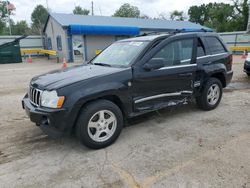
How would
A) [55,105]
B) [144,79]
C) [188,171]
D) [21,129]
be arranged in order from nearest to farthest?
[188,171]
[55,105]
[144,79]
[21,129]

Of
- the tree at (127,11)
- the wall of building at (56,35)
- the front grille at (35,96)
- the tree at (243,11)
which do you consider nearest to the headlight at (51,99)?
the front grille at (35,96)

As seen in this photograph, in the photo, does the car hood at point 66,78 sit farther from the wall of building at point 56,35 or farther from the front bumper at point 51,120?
the wall of building at point 56,35

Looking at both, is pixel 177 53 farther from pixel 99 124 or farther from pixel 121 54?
pixel 99 124

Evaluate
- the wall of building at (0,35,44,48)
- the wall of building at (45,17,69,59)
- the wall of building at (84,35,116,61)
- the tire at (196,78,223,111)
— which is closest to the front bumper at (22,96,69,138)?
the tire at (196,78,223,111)

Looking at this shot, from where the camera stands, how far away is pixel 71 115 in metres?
3.19

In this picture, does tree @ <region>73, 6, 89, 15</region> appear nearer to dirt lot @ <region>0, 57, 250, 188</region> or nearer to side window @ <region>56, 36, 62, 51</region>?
side window @ <region>56, 36, 62, 51</region>

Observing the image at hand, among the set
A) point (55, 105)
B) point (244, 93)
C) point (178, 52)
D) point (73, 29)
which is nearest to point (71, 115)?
point (55, 105)

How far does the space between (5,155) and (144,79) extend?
8.48 feet

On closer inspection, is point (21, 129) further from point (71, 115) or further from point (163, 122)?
point (163, 122)

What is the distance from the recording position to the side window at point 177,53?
4202mm

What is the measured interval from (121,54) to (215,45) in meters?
2.44

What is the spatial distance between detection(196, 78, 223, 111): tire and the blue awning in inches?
601

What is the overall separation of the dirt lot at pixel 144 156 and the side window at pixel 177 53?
1257mm

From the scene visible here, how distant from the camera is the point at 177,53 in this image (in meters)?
4.39
